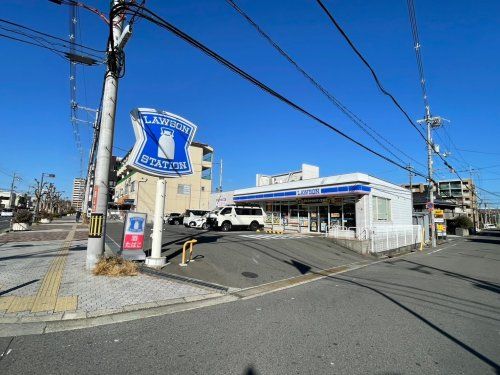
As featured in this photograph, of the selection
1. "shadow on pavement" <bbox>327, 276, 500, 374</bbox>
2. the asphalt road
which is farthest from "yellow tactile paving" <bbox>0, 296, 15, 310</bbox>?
"shadow on pavement" <bbox>327, 276, 500, 374</bbox>

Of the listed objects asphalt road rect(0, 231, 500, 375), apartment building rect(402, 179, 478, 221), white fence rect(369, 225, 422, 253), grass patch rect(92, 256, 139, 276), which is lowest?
asphalt road rect(0, 231, 500, 375)

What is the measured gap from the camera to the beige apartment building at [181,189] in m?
48.0

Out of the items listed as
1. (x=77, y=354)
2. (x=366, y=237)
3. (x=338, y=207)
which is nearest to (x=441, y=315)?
(x=77, y=354)

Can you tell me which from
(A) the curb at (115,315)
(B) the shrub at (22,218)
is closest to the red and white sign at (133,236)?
(A) the curb at (115,315)

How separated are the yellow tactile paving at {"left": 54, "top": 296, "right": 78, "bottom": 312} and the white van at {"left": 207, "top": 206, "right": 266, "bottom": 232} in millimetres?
18331

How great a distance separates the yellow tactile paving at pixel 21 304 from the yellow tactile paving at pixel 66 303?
462 millimetres

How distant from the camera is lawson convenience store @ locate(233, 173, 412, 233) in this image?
21094mm

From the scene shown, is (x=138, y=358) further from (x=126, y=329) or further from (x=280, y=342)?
(x=280, y=342)

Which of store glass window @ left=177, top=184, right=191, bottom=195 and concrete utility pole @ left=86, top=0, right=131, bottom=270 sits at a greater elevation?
store glass window @ left=177, top=184, right=191, bottom=195

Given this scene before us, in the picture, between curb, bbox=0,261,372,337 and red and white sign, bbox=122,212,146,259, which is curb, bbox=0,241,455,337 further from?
red and white sign, bbox=122,212,146,259

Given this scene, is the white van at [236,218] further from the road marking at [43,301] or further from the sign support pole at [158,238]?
the road marking at [43,301]

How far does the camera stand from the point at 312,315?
5.95m

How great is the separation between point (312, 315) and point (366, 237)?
44.3ft

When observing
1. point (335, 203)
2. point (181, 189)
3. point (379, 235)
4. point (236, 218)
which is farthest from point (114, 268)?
point (181, 189)
